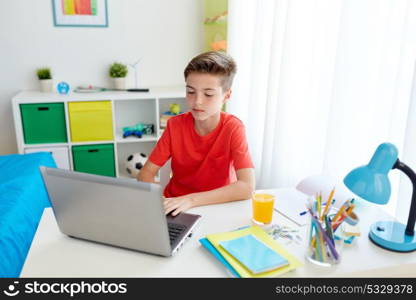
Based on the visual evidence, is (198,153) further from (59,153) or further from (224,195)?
(59,153)

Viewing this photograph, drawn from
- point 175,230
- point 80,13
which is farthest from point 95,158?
point 175,230

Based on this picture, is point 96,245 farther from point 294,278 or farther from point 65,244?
point 294,278

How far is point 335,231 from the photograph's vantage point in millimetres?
1008

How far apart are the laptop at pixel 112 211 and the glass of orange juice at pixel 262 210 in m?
0.23

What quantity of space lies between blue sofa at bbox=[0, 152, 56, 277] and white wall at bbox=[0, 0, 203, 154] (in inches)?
44.4

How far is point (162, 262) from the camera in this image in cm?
94

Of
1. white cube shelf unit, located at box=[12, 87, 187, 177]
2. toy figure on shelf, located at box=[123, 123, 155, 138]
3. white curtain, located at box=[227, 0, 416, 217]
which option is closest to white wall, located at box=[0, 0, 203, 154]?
white cube shelf unit, located at box=[12, 87, 187, 177]

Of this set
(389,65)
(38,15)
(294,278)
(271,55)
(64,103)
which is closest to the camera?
(294,278)

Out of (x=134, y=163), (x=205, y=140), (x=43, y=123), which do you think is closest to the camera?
(x=205, y=140)

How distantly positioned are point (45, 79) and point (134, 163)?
1.00 m

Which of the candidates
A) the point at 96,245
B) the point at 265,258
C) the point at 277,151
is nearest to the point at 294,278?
the point at 265,258

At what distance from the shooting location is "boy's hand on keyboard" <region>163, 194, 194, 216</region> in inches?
46.7

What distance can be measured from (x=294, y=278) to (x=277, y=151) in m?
1.38

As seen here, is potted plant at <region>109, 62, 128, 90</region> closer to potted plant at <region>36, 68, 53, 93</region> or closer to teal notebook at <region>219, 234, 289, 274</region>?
potted plant at <region>36, 68, 53, 93</region>
